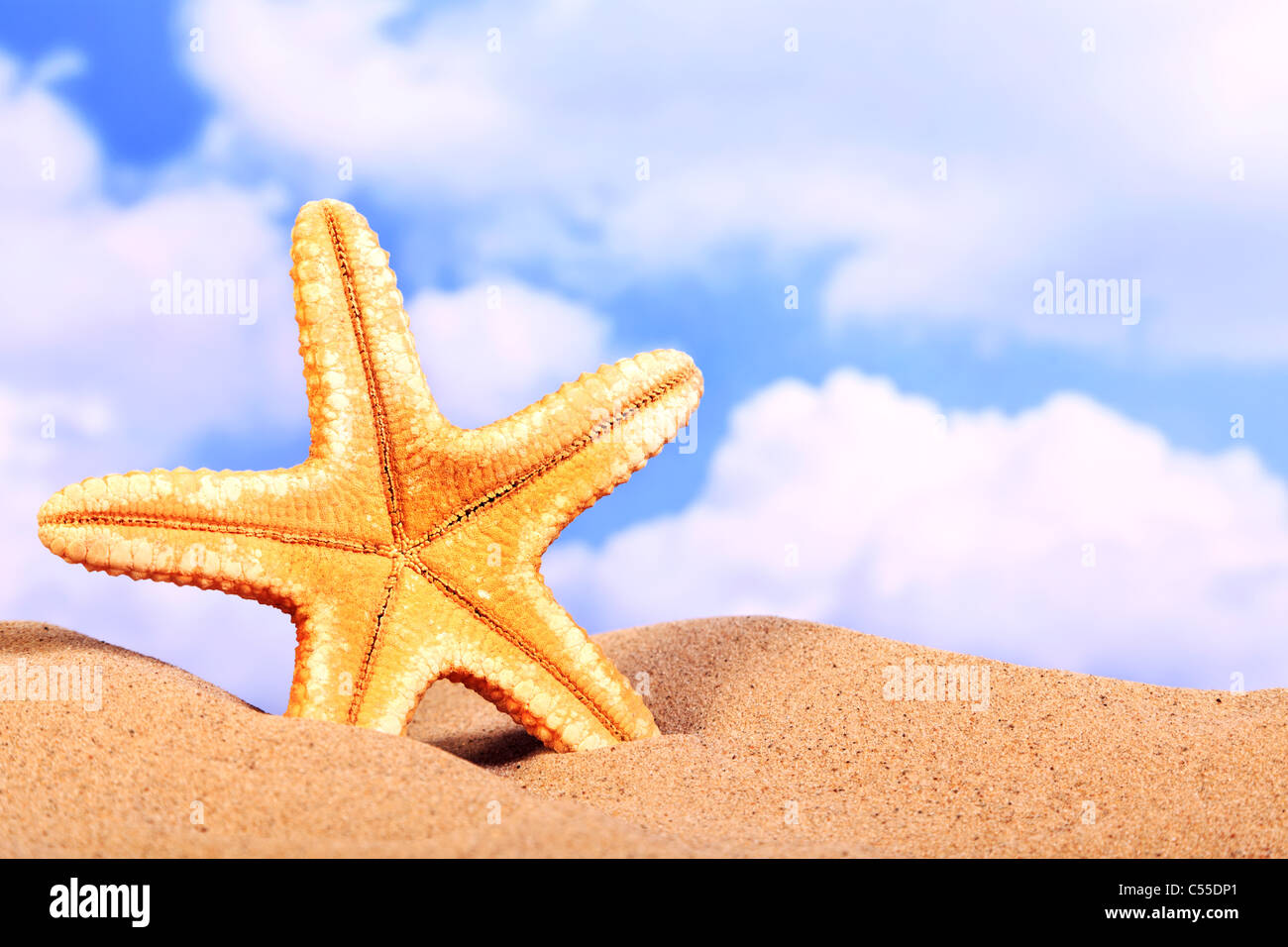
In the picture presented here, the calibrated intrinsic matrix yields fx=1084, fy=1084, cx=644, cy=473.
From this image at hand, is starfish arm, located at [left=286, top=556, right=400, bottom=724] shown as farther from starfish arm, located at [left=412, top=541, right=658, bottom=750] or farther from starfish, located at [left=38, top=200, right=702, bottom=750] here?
starfish arm, located at [left=412, top=541, right=658, bottom=750]

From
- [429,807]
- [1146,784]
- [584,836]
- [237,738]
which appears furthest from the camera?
[1146,784]

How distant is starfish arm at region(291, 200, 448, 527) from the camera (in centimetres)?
472

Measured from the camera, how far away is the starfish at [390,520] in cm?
445

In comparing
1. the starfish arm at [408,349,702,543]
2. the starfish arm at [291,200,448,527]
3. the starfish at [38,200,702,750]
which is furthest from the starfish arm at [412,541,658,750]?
the starfish arm at [291,200,448,527]

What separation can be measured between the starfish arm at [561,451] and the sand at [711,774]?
107cm

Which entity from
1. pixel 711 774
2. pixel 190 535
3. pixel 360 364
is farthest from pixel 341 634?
pixel 711 774

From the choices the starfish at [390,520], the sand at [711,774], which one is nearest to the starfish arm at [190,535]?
the starfish at [390,520]

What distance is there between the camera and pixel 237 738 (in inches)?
139

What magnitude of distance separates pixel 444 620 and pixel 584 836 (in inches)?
78.3

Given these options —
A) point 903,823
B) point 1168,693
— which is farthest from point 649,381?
point 1168,693

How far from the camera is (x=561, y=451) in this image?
189 inches

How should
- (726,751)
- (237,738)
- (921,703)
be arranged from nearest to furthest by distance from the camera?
(237,738) < (726,751) < (921,703)

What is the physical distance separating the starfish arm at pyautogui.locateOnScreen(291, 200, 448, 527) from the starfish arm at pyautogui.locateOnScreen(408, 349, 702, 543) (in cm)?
23

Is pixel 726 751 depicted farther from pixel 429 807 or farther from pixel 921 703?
pixel 429 807
